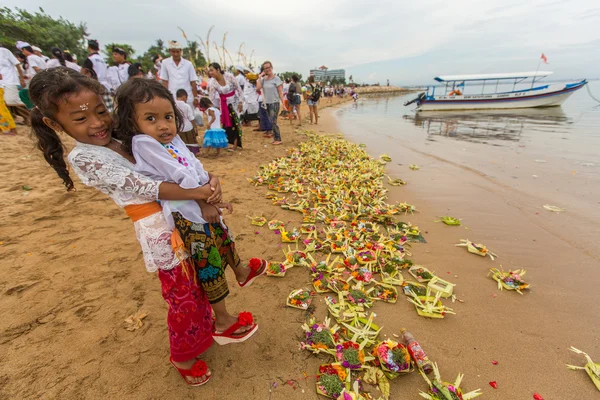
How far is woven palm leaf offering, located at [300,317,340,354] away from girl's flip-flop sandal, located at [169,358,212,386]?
2.50ft

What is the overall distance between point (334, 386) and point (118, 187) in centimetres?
190

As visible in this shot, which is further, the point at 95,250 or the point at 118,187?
the point at 95,250

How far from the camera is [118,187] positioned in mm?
1438

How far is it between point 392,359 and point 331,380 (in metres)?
0.49

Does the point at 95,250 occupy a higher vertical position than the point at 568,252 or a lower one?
higher

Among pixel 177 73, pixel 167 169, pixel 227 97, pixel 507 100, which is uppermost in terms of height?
pixel 177 73

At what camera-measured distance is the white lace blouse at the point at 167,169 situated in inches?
59.2

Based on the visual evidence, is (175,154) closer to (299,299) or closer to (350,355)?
(299,299)

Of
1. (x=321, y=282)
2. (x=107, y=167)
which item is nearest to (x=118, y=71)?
(x=107, y=167)

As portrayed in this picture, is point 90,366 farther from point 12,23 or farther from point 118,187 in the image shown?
point 12,23

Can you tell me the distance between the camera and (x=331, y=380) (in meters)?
1.92

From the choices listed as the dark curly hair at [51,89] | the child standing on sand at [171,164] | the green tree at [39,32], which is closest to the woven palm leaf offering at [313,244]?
the child standing on sand at [171,164]

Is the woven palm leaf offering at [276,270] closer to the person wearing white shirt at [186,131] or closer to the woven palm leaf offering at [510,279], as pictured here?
the woven palm leaf offering at [510,279]

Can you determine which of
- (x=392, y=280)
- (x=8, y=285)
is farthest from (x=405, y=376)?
(x=8, y=285)
